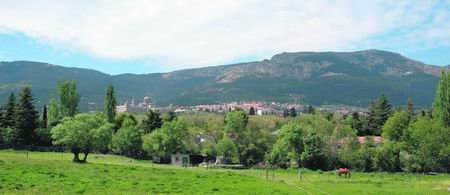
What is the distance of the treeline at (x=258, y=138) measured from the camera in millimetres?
68625

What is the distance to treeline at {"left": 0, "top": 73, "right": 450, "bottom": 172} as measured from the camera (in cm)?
6862

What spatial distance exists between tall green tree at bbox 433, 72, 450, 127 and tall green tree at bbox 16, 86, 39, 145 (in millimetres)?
69884

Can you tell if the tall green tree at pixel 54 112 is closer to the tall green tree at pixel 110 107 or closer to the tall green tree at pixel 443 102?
the tall green tree at pixel 110 107

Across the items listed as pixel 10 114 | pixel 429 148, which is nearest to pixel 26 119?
pixel 10 114

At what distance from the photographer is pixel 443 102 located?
85.5 m

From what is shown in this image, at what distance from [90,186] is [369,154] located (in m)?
50.3

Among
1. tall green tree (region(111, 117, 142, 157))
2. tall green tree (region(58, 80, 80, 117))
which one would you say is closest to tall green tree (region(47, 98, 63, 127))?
tall green tree (region(58, 80, 80, 117))

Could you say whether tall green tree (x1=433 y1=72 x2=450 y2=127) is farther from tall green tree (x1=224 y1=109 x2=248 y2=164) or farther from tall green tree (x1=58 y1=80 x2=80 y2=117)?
tall green tree (x1=58 y1=80 x2=80 y2=117)

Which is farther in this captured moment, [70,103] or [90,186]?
[70,103]

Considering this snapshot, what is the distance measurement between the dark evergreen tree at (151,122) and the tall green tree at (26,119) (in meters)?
20.9

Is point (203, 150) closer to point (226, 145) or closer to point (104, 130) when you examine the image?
point (226, 145)

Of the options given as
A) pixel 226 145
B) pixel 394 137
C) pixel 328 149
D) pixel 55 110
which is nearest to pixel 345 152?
pixel 328 149

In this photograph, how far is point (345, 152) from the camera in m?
72.9

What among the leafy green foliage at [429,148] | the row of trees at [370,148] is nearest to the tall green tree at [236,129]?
the row of trees at [370,148]
